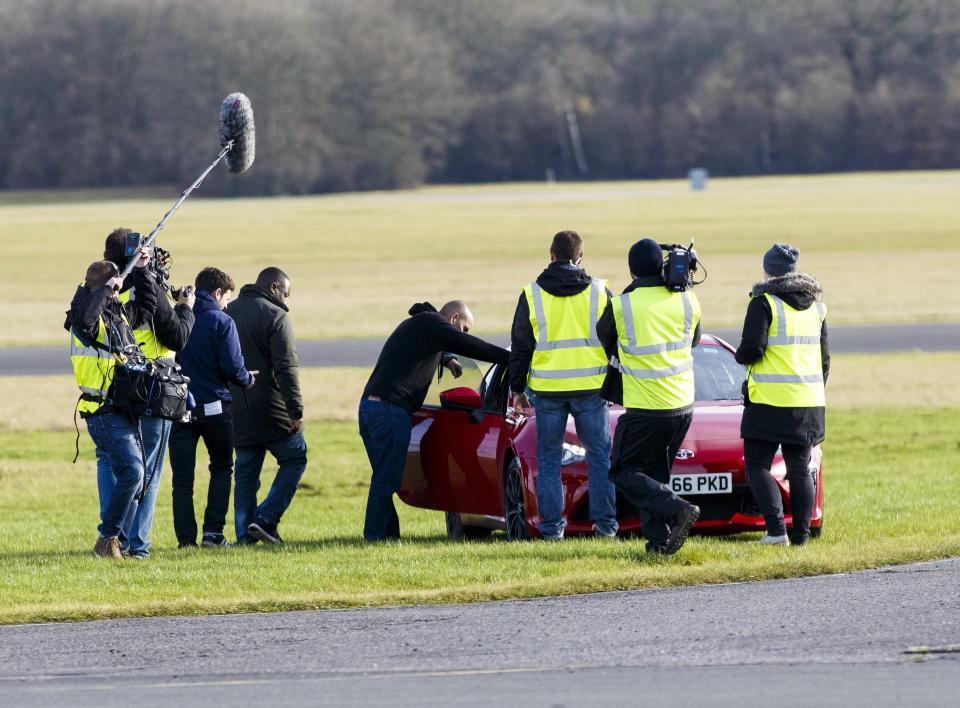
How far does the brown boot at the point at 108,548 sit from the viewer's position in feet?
33.0

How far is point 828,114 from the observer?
126625mm

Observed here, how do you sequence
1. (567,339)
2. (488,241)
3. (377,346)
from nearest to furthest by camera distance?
(567,339) → (377,346) → (488,241)

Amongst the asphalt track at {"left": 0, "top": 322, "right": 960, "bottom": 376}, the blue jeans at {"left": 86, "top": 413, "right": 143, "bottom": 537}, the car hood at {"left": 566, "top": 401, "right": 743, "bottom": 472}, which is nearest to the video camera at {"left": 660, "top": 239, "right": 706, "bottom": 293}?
the car hood at {"left": 566, "top": 401, "right": 743, "bottom": 472}

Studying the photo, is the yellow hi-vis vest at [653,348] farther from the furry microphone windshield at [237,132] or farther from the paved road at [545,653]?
the furry microphone windshield at [237,132]

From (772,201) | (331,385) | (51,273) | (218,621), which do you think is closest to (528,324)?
(218,621)

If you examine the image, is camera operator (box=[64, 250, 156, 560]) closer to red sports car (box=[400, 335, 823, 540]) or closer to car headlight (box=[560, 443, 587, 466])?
red sports car (box=[400, 335, 823, 540])

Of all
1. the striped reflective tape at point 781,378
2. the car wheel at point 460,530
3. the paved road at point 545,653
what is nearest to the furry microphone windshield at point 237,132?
the car wheel at point 460,530

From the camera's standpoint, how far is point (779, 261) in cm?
954

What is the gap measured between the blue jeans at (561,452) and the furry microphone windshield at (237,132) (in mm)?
2437

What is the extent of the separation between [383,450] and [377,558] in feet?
3.84

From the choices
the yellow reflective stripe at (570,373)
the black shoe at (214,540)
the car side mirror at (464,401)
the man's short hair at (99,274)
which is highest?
the man's short hair at (99,274)

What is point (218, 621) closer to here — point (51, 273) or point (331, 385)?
point (331, 385)

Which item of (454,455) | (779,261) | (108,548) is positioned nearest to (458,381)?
(454,455)

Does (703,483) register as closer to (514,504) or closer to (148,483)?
(514,504)
